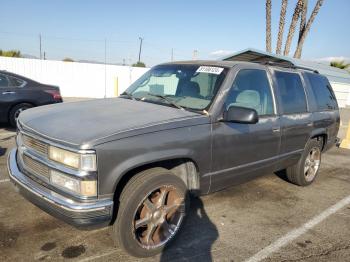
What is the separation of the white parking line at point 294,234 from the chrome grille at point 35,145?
2.19 m

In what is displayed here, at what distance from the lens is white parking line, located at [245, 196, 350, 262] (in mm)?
3387

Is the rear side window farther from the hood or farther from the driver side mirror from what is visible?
the hood

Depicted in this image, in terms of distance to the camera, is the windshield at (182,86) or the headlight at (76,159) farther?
the windshield at (182,86)

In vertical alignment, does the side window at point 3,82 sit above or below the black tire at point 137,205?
above

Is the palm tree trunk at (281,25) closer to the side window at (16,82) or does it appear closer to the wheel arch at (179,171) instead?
the side window at (16,82)

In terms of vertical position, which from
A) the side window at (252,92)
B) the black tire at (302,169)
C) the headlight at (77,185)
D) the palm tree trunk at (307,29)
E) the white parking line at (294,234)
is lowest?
the white parking line at (294,234)

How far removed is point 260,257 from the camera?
335 centimetres

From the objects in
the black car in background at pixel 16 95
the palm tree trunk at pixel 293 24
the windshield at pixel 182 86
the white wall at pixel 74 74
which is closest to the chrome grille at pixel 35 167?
the windshield at pixel 182 86

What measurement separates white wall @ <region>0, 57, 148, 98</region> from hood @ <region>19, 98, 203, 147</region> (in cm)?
1616

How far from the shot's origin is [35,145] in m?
3.10

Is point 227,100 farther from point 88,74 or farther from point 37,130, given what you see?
point 88,74

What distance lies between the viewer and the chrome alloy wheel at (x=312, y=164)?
5570mm

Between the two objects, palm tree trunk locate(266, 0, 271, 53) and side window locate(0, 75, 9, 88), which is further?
palm tree trunk locate(266, 0, 271, 53)

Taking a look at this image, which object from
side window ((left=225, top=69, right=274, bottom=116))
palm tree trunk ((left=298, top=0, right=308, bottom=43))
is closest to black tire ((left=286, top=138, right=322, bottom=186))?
side window ((left=225, top=69, right=274, bottom=116))
